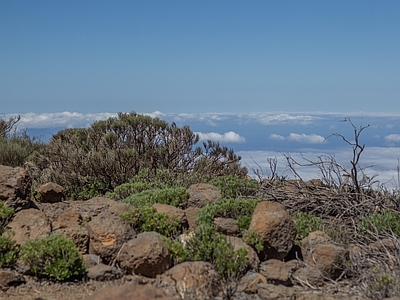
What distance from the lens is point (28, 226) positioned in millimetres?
6371

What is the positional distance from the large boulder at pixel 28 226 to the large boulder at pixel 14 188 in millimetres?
194

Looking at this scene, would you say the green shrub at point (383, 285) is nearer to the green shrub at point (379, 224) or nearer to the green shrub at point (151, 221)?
the green shrub at point (379, 224)

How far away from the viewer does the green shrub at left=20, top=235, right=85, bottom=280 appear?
17.9 ft

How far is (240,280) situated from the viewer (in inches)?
208

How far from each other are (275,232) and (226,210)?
946 mm

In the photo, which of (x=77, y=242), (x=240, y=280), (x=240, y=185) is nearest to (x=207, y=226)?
(x=240, y=280)

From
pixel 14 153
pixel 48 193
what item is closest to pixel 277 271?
pixel 48 193

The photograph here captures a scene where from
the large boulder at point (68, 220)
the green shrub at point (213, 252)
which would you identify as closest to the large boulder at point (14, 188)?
the large boulder at point (68, 220)

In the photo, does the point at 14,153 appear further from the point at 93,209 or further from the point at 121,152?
the point at 93,209

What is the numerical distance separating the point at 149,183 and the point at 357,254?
15.5ft

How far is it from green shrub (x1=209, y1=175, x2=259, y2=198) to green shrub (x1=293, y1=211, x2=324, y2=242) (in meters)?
1.23

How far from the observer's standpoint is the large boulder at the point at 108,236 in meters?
5.91

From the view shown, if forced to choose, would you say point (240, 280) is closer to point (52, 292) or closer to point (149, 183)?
point (52, 292)

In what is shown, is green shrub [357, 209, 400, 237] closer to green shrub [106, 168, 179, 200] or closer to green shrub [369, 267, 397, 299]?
green shrub [369, 267, 397, 299]
